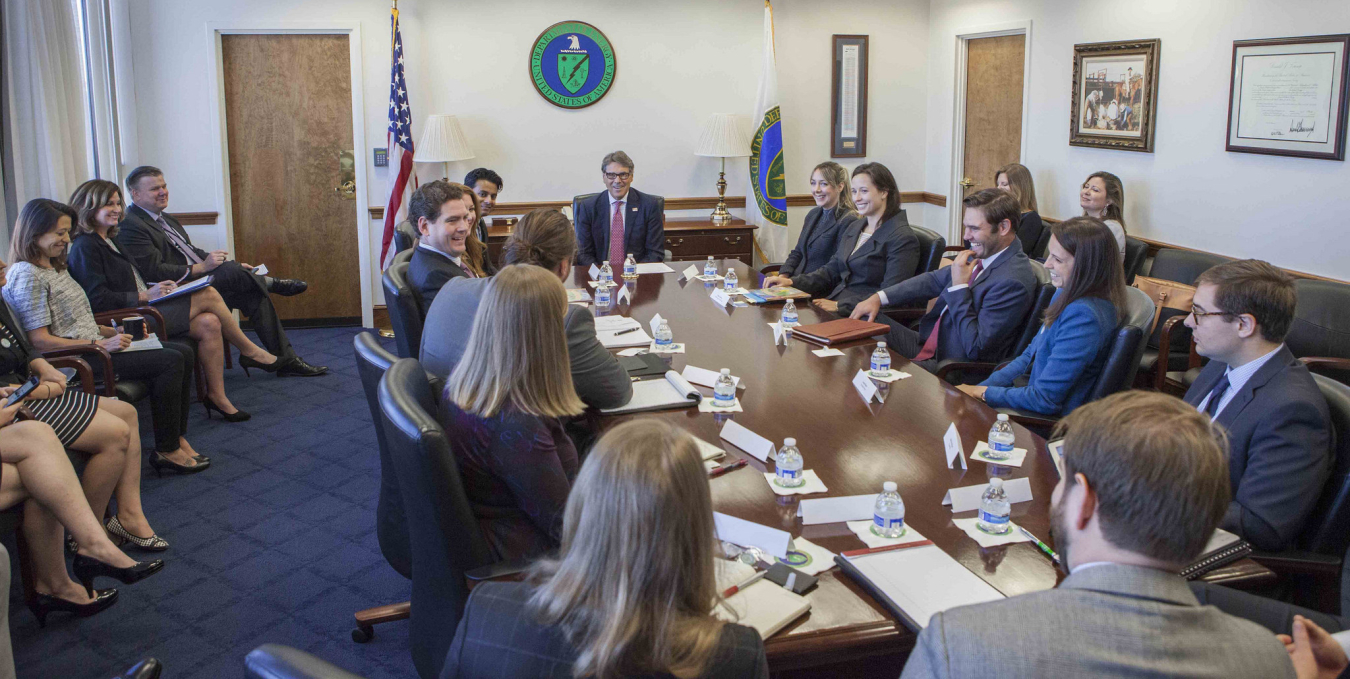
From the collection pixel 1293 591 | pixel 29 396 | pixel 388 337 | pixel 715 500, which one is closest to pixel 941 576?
pixel 715 500

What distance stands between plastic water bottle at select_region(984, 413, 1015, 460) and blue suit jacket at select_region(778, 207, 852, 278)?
2892mm

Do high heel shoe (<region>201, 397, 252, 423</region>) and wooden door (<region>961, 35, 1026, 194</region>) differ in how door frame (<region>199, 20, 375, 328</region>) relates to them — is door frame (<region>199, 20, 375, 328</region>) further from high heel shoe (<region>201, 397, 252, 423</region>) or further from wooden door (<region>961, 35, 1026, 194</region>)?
wooden door (<region>961, 35, 1026, 194</region>)

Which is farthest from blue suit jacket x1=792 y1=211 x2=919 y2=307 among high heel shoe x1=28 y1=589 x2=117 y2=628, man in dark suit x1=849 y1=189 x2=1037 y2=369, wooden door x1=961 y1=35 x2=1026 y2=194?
high heel shoe x1=28 y1=589 x2=117 y2=628

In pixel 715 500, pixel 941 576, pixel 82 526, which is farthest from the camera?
pixel 82 526

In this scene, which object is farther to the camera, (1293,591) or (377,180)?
(377,180)

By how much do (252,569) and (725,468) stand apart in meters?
1.99

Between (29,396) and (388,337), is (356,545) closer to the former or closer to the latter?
(29,396)

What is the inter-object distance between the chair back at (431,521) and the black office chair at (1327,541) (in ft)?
5.42

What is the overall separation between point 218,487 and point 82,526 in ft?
3.52

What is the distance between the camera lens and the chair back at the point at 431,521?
A: 6.14 feet

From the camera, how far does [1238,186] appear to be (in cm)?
502

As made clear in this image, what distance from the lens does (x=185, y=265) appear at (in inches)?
213

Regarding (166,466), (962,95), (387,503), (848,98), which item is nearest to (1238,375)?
(387,503)

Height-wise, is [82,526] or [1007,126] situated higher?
[1007,126]
